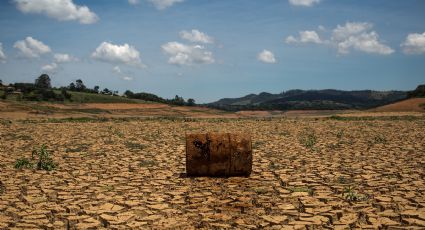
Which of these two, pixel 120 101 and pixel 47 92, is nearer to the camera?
pixel 47 92

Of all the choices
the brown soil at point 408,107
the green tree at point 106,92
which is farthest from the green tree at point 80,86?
the brown soil at point 408,107

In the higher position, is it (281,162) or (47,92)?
(47,92)

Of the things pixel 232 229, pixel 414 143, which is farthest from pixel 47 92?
pixel 232 229

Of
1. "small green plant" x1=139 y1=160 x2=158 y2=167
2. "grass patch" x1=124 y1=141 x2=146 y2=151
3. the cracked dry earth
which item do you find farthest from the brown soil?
"small green plant" x1=139 y1=160 x2=158 y2=167

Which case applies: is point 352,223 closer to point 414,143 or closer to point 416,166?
point 416,166

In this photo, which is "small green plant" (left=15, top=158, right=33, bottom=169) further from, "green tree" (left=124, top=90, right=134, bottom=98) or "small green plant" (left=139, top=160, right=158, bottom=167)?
"green tree" (left=124, top=90, right=134, bottom=98)

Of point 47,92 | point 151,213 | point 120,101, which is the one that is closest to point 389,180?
point 151,213

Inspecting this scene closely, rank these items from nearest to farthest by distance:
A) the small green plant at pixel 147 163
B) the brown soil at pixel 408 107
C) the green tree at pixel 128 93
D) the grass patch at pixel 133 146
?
1. the small green plant at pixel 147 163
2. the grass patch at pixel 133 146
3. the brown soil at pixel 408 107
4. the green tree at pixel 128 93

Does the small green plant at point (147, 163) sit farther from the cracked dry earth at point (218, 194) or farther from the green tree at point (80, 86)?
the green tree at point (80, 86)

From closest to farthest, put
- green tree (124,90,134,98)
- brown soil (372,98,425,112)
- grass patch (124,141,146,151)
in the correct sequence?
grass patch (124,141,146,151)
brown soil (372,98,425,112)
green tree (124,90,134,98)

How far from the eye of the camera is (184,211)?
4625 millimetres

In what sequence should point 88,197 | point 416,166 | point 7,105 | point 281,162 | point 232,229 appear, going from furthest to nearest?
point 7,105 < point 281,162 < point 416,166 < point 88,197 < point 232,229

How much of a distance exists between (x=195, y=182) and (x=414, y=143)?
27.8 ft

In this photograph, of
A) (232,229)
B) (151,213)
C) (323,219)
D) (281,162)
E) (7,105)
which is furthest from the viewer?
(7,105)
